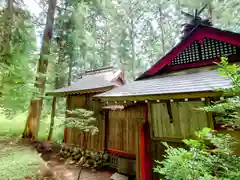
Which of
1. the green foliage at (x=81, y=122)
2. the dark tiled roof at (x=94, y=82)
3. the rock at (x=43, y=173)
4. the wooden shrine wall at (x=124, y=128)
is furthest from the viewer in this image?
the dark tiled roof at (x=94, y=82)

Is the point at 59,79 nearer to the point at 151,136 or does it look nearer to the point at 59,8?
the point at 59,8

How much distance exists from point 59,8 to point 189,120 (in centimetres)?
1026

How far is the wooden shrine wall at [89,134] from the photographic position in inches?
278

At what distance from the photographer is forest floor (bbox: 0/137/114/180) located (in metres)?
4.91

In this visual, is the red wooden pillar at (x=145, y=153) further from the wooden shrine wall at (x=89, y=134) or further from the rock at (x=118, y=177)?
the wooden shrine wall at (x=89, y=134)

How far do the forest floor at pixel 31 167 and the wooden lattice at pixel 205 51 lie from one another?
521 centimetres

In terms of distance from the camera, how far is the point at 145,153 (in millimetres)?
4117

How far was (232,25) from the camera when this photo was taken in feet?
31.0

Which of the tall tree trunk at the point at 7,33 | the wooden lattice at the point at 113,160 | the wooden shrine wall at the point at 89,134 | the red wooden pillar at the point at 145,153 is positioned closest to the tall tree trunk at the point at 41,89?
the wooden shrine wall at the point at 89,134

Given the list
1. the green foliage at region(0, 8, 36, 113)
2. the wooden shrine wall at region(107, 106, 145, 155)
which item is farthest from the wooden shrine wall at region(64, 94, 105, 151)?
the green foliage at region(0, 8, 36, 113)

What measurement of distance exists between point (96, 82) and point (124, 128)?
10.2 feet

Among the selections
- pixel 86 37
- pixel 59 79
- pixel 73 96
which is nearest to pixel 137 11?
pixel 86 37

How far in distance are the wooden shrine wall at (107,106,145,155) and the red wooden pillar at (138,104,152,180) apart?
124cm

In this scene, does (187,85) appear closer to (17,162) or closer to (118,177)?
(118,177)
